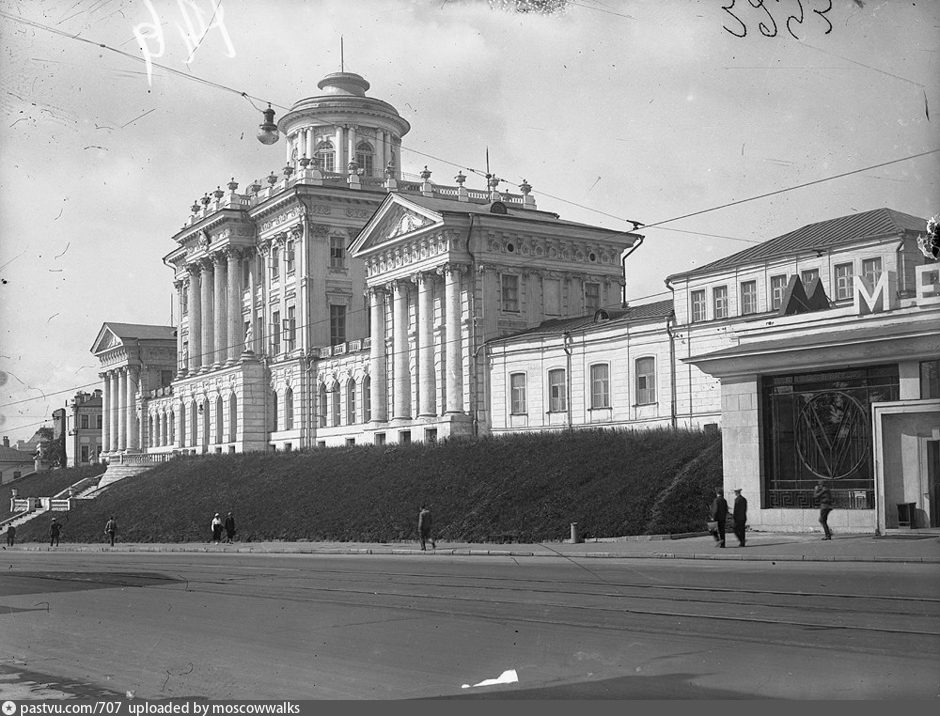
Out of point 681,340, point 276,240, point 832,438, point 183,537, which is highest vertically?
point 276,240

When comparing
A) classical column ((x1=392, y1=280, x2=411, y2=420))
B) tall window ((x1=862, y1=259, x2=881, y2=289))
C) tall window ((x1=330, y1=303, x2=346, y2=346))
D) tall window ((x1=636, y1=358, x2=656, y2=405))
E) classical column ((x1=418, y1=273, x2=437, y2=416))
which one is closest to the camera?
tall window ((x1=862, y1=259, x2=881, y2=289))

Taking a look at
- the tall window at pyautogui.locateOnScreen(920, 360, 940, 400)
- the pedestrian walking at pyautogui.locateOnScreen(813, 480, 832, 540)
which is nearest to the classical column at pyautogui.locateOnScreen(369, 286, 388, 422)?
the pedestrian walking at pyautogui.locateOnScreen(813, 480, 832, 540)

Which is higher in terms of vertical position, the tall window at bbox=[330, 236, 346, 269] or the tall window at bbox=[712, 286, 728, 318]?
the tall window at bbox=[330, 236, 346, 269]

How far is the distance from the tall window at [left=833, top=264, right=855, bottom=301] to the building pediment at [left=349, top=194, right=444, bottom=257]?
73.7 feet

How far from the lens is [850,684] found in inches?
391

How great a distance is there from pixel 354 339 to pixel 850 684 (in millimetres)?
69553

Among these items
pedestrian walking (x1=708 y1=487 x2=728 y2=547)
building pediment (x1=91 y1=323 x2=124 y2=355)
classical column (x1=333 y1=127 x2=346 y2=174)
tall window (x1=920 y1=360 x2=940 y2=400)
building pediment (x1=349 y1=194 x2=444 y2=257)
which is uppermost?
classical column (x1=333 y1=127 x2=346 y2=174)

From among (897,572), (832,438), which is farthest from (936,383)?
(897,572)

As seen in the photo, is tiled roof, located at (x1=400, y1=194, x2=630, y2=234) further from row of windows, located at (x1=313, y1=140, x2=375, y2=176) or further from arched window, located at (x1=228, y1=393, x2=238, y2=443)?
arched window, located at (x1=228, y1=393, x2=238, y2=443)

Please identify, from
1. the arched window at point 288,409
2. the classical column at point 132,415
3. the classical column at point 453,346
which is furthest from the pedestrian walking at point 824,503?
the classical column at point 132,415

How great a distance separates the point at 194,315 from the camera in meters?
93.8

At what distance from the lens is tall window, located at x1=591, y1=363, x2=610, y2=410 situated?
50.8m

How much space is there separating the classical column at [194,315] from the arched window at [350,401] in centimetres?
2614

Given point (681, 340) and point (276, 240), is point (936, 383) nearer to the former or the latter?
point (681, 340)
